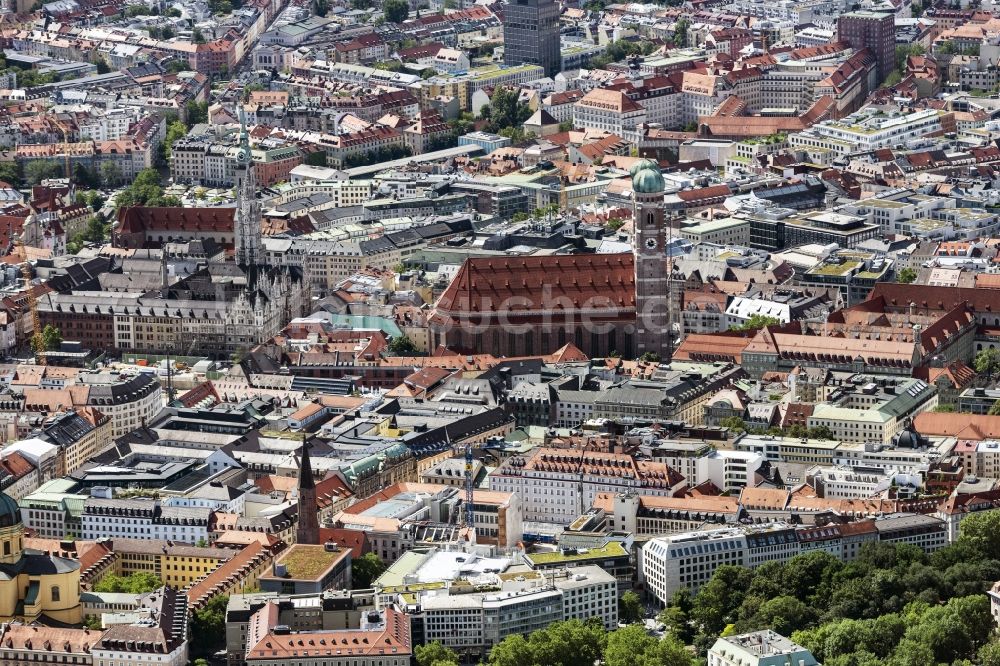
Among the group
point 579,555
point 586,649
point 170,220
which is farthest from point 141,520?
point 170,220

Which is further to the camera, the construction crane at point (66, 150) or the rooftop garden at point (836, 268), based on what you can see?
the construction crane at point (66, 150)

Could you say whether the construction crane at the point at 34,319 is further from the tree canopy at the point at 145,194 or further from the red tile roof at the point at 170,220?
the tree canopy at the point at 145,194

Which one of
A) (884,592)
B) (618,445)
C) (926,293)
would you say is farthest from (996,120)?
(884,592)

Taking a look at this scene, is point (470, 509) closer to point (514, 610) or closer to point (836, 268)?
point (514, 610)

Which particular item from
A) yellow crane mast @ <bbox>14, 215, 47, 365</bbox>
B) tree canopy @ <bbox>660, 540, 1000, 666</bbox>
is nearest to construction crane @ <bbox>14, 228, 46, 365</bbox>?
yellow crane mast @ <bbox>14, 215, 47, 365</bbox>

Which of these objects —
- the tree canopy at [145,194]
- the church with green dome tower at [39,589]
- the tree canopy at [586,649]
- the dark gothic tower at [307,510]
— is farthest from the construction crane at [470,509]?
the tree canopy at [145,194]

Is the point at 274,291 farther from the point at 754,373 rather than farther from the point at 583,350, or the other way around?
the point at 754,373
